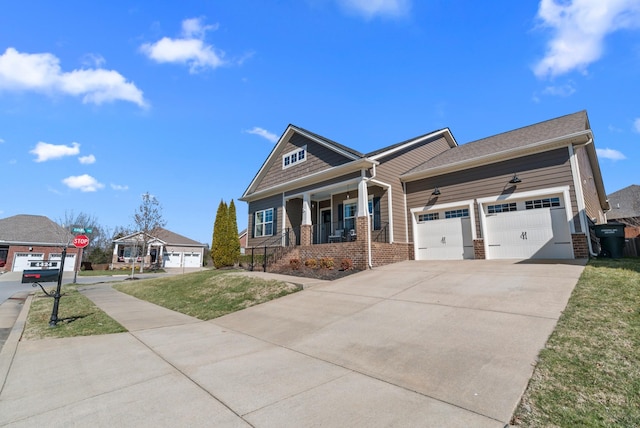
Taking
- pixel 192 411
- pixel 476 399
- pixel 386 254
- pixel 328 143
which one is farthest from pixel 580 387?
pixel 328 143

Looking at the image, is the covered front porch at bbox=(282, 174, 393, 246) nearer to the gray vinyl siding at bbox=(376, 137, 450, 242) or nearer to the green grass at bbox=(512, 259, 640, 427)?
the gray vinyl siding at bbox=(376, 137, 450, 242)

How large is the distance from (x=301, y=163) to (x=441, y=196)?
7.50 metres

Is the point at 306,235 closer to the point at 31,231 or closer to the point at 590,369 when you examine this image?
the point at 590,369

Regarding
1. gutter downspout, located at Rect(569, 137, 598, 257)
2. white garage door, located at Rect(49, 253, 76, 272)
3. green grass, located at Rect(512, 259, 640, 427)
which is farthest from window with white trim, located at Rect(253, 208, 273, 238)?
white garage door, located at Rect(49, 253, 76, 272)

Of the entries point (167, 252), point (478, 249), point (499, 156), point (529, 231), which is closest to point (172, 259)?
point (167, 252)

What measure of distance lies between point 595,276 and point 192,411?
347 inches

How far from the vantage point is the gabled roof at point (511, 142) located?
1162cm

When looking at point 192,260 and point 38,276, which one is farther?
point 192,260

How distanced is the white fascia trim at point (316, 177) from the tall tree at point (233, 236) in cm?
302

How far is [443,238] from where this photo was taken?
1374 cm

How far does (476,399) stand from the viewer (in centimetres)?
319

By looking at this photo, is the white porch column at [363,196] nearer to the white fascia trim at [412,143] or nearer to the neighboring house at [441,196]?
the neighboring house at [441,196]

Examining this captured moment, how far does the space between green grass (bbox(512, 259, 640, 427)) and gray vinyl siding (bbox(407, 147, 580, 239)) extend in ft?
20.4

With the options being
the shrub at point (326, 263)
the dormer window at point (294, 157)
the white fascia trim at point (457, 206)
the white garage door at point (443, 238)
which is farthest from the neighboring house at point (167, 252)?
the white garage door at point (443, 238)
